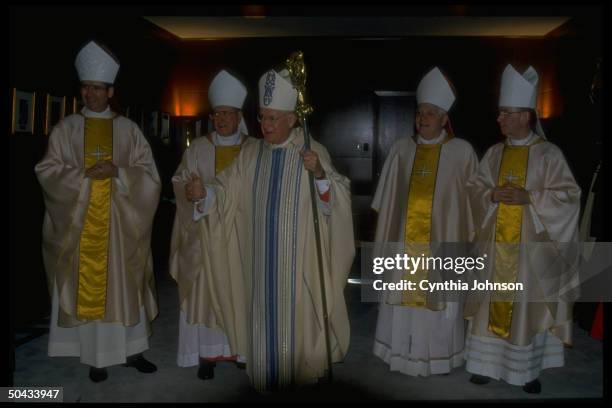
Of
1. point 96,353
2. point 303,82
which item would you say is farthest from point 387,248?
point 96,353

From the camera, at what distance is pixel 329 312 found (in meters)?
3.67

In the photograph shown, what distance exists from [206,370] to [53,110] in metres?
3.04

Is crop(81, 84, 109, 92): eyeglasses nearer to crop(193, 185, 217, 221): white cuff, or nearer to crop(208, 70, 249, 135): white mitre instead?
crop(208, 70, 249, 135): white mitre

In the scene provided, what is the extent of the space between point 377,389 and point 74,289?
216cm

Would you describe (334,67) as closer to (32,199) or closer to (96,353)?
(32,199)

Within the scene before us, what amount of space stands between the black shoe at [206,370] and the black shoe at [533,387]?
2.13 meters

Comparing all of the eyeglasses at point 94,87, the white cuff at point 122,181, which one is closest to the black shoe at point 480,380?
the white cuff at point 122,181

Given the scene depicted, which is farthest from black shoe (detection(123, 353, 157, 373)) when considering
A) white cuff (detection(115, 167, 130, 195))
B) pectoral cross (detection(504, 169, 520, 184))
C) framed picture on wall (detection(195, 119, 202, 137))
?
framed picture on wall (detection(195, 119, 202, 137))

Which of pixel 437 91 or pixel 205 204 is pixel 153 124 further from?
pixel 437 91

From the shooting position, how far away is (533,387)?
3.97 meters

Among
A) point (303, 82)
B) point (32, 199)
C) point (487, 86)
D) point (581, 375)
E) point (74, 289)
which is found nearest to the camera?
point (303, 82)

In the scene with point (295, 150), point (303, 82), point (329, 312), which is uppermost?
point (303, 82)

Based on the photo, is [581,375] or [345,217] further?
[581,375]

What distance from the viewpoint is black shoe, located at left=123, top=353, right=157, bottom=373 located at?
4.30 meters
